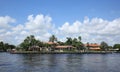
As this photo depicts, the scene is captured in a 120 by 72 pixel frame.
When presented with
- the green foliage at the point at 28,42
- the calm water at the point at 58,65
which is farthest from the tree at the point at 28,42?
the calm water at the point at 58,65

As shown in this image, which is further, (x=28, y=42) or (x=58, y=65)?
(x=28, y=42)

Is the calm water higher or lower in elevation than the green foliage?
lower

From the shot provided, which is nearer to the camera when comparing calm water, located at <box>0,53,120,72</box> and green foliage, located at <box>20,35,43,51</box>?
calm water, located at <box>0,53,120,72</box>

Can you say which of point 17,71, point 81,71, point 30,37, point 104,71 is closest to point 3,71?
point 17,71

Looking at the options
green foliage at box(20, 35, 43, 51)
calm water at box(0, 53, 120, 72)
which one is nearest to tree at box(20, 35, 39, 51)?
green foliage at box(20, 35, 43, 51)

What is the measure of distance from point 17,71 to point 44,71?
567 cm

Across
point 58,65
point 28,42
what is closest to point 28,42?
Answer: point 28,42

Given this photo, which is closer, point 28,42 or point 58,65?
point 58,65

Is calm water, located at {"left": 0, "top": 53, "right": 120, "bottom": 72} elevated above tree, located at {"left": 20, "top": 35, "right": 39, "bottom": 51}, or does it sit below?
below

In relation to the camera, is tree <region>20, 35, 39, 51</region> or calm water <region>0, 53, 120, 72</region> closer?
calm water <region>0, 53, 120, 72</region>

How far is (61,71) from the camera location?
4928 cm

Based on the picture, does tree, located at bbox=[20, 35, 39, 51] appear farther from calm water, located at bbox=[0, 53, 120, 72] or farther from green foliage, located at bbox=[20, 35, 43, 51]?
calm water, located at bbox=[0, 53, 120, 72]

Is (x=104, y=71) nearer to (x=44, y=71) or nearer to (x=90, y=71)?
(x=90, y=71)

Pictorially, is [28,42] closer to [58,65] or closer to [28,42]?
[28,42]
